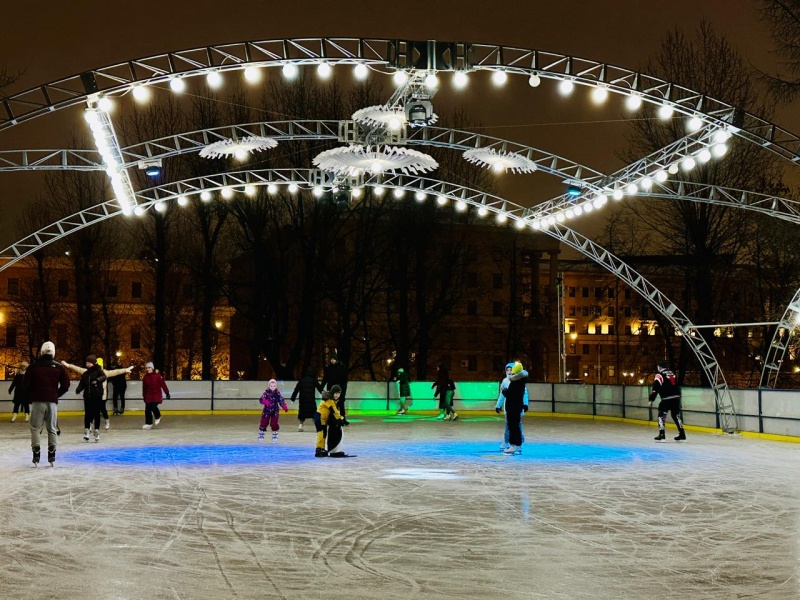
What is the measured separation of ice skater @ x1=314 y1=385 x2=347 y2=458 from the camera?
15.9 meters

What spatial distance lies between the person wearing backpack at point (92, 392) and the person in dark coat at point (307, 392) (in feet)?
14.8

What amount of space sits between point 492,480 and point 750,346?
35186 mm

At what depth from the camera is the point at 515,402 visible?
17.3m

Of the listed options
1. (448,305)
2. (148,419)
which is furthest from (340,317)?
(148,419)

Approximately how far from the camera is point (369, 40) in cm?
1638

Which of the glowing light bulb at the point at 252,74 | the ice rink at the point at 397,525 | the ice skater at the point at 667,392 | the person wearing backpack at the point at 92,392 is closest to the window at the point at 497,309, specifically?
the ice skater at the point at 667,392

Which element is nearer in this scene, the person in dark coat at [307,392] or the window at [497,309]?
the person in dark coat at [307,392]

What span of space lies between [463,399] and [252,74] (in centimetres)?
2348

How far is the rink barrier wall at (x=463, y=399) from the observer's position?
2842 cm

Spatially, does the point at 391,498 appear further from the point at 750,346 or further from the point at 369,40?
the point at 750,346

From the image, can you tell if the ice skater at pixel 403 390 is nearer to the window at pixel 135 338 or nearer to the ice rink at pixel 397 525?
the ice rink at pixel 397 525

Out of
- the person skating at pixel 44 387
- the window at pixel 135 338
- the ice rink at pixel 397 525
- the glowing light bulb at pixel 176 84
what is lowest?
the ice rink at pixel 397 525

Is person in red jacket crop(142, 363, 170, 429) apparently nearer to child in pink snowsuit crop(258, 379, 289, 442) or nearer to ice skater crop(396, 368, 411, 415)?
child in pink snowsuit crop(258, 379, 289, 442)

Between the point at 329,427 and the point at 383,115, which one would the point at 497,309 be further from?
the point at 329,427
